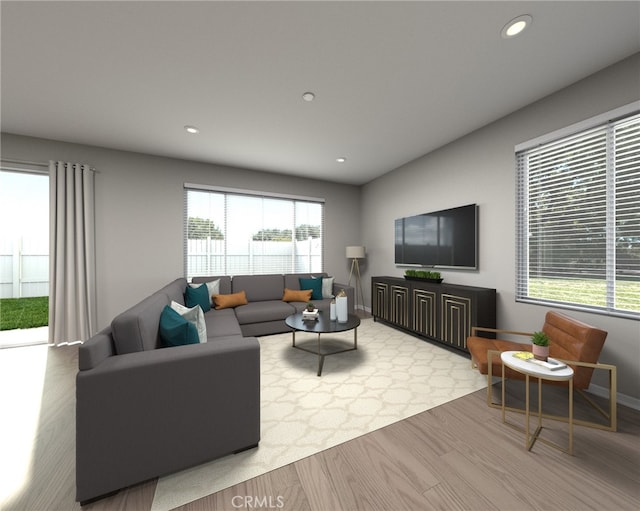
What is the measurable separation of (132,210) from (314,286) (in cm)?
316

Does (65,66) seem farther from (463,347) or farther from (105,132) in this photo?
(463,347)

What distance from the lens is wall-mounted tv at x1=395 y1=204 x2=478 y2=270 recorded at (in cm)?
327

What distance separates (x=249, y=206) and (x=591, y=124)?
4.53m

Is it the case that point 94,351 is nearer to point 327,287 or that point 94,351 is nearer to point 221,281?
point 221,281

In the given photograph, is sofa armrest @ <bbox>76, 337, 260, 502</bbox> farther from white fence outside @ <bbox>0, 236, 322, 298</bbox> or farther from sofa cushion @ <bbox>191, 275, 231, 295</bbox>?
white fence outside @ <bbox>0, 236, 322, 298</bbox>

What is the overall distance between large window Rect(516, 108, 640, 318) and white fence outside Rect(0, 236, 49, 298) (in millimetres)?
7227

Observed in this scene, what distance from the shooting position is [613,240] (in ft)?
7.00

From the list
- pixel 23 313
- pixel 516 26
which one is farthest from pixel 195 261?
pixel 516 26

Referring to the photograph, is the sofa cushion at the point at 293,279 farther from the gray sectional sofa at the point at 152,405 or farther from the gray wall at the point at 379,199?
the gray sectional sofa at the point at 152,405

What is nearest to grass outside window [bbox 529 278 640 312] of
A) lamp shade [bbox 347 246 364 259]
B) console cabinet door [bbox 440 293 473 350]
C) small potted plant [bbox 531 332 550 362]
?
console cabinet door [bbox 440 293 473 350]

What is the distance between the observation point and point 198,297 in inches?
143

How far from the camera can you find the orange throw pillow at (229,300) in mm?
3854

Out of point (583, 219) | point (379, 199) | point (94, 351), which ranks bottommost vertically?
point (94, 351)

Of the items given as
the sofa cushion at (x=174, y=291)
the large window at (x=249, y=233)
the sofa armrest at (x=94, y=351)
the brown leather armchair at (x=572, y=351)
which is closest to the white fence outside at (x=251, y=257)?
the large window at (x=249, y=233)
